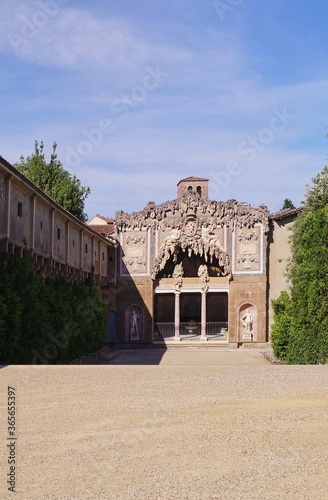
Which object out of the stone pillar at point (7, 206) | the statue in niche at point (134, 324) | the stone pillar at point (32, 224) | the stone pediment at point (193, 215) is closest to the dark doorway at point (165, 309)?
the statue in niche at point (134, 324)

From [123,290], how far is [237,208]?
11098 mm

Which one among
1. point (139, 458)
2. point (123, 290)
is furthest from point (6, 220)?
point (123, 290)

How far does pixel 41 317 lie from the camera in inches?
1065

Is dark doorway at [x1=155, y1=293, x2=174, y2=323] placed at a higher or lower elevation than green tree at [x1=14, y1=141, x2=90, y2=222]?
lower

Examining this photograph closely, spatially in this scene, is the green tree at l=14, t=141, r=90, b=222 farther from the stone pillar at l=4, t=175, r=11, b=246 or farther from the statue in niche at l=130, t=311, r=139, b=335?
the stone pillar at l=4, t=175, r=11, b=246

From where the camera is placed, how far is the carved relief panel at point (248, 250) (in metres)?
49.4

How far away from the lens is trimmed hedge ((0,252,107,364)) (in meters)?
24.1

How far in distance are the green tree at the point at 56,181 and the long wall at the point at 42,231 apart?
587 inches

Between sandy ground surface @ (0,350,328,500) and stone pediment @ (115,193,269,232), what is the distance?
3296 centimetres

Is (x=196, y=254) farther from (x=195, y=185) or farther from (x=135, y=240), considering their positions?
(x=195, y=185)

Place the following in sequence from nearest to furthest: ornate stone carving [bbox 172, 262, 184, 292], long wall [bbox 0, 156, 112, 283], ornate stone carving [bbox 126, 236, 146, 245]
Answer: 1. long wall [bbox 0, 156, 112, 283]
2. ornate stone carving [bbox 172, 262, 184, 292]
3. ornate stone carving [bbox 126, 236, 146, 245]

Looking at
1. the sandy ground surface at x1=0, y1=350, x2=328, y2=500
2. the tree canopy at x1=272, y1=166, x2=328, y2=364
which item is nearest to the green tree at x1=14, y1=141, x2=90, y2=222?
the tree canopy at x1=272, y1=166, x2=328, y2=364

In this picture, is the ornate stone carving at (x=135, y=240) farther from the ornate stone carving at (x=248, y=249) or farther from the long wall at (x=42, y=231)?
the ornate stone carving at (x=248, y=249)

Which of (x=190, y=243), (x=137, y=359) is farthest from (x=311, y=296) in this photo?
(x=190, y=243)
